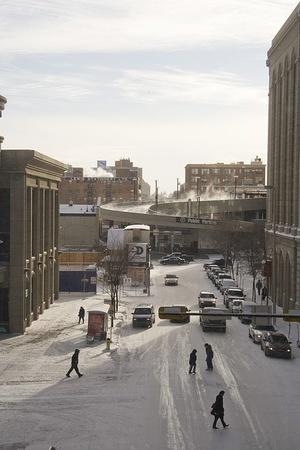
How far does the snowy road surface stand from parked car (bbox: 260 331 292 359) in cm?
41

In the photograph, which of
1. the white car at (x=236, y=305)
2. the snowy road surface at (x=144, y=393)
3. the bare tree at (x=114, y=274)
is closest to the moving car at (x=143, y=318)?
the snowy road surface at (x=144, y=393)

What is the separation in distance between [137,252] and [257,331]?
3093 cm

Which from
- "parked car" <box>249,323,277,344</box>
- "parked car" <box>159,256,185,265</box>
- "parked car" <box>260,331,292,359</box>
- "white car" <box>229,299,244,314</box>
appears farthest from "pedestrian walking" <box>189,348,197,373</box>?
"parked car" <box>159,256,185,265</box>

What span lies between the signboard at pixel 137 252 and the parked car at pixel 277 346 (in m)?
32.6

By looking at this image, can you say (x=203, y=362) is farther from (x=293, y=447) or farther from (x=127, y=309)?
(x=127, y=309)

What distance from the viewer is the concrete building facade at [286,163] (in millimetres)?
47844

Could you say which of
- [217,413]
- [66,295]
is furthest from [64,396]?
[66,295]

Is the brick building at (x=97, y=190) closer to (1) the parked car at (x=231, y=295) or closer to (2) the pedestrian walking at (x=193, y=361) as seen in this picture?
(1) the parked car at (x=231, y=295)

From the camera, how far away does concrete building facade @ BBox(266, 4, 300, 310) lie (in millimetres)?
47844

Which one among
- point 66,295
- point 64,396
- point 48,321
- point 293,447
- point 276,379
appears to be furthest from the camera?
point 66,295

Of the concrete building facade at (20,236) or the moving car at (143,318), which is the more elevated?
the concrete building facade at (20,236)

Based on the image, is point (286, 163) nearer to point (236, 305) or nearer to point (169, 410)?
point (236, 305)

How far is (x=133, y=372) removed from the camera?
2959cm

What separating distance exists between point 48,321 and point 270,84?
3114cm
